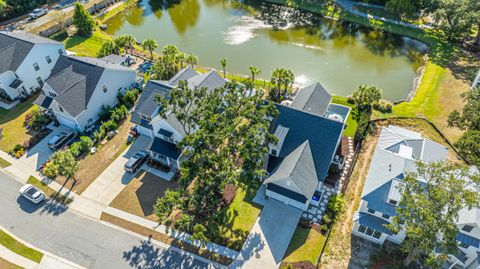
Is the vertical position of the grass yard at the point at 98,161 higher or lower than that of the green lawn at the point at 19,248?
higher

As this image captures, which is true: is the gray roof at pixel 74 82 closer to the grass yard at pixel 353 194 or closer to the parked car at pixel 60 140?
the parked car at pixel 60 140

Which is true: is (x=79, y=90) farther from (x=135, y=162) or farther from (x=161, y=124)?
(x=161, y=124)

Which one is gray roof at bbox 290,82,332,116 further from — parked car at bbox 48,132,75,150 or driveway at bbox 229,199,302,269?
parked car at bbox 48,132,75,150

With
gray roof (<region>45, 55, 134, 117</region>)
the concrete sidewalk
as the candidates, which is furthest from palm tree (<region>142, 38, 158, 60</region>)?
the concrete sidewalk

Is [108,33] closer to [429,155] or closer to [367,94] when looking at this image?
[367,94]

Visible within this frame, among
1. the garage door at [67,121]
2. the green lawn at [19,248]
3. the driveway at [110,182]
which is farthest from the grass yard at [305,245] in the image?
the garage door at [67,121]

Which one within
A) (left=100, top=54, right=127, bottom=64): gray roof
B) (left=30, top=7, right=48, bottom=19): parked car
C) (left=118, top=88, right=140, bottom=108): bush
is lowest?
(left=118, top=88, right=140, bottom=108): bush
